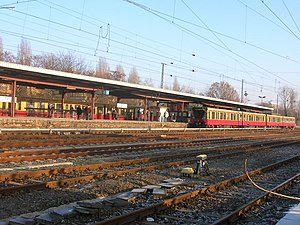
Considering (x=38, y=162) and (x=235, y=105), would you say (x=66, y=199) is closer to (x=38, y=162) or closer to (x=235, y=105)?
(x=38, y=162)

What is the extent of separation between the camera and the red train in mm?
44750

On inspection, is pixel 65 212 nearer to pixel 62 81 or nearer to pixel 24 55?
pixel 62 81

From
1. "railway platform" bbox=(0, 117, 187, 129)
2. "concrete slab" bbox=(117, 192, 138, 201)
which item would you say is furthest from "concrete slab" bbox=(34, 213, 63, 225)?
"railway platform" bbox=(0, 117, 187, 129)

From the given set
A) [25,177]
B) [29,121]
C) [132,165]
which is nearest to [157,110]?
[29,121]

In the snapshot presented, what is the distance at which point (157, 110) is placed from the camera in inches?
1885

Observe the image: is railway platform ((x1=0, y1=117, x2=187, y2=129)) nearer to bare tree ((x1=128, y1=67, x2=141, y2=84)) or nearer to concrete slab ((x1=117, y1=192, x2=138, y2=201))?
concrete slab ((x1=117, y1=192, x2=138, y2=201))

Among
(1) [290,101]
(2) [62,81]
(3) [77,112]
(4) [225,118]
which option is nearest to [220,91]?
(1) [290,101]

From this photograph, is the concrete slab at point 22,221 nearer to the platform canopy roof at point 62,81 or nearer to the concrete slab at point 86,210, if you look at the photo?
the concrete slab at point 86,210

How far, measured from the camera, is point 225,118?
48094 millimetres

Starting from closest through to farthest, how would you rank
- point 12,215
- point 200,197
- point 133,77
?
point 12,215, point 200,197, point 133,77

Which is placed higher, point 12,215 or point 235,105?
point 235,105

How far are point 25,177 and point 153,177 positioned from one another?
3.47m

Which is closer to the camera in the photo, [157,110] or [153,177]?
[153,177]

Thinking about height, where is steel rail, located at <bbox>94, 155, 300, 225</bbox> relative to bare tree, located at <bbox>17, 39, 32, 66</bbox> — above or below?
below
